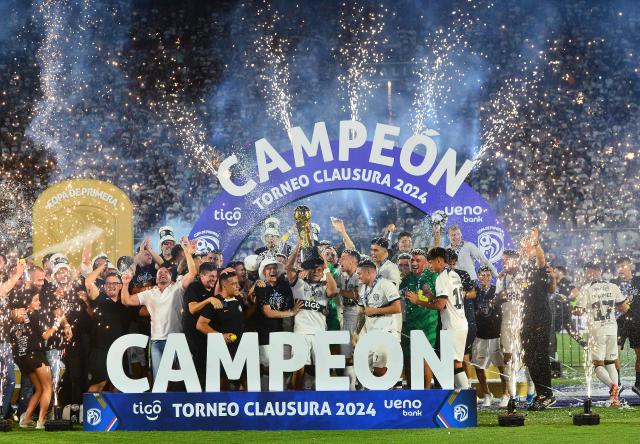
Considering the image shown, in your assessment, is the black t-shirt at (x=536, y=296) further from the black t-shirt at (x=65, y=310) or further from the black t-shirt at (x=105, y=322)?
the black t-shirt at (x=65, y=310)

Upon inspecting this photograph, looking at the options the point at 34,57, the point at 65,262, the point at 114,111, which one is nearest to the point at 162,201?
the point at 114,111

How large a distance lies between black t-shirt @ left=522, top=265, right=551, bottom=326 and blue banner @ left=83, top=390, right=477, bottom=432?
74.8 inches

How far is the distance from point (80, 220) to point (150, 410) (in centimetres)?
792

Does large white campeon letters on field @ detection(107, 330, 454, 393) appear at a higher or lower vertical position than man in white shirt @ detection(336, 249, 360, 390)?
lower

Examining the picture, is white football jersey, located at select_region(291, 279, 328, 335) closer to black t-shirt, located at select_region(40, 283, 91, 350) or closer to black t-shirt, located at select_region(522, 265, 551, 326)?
black t-shirt, located at select_region(40, 283, 91, 350)

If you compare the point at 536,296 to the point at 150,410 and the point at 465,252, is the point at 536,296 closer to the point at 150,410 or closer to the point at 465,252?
the point at 465,252

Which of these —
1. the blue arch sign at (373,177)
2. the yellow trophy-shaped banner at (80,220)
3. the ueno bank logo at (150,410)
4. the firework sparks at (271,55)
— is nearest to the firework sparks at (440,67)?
the firework sparks at (271,55)

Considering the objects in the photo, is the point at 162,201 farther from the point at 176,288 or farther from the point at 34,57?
the point at 176,288

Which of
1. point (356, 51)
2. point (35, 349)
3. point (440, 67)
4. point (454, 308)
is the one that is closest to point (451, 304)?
point (454, 308)

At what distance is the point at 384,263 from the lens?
1034 centimetres

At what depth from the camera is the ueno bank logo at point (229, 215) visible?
44.2 ft

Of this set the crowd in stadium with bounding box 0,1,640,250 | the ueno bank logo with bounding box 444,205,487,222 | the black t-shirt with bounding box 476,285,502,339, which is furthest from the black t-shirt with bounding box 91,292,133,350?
the crowd in stadium with bounding box 0,1,640,250

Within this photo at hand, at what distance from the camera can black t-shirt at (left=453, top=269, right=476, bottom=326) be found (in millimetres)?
11117

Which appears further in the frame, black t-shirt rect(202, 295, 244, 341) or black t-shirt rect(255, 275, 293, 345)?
black t-shirt rect(255, 275, 293, 345)
